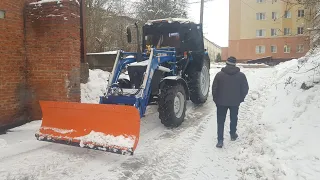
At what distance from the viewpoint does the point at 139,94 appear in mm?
5594

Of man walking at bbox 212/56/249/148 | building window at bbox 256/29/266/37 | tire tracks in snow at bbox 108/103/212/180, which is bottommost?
tire tracks in snow at bbox 108/103/212/180

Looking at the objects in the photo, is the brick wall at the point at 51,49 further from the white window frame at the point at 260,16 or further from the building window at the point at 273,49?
the building window at the point at 273,49

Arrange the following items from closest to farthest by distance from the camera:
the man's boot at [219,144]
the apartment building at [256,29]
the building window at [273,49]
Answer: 1. the man's boot at [219,144]
2. the apartment building at [256,29]
3. the building window at [273,49]

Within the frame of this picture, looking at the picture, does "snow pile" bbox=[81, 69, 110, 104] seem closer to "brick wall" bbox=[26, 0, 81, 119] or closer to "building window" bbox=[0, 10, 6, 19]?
"brick wall" bbox=[26, 0, 81, 119]

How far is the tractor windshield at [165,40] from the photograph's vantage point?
7.83 metres

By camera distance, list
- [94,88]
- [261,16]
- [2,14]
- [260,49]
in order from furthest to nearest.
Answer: [260,49] → [261,16] → [94,88] → [2,14]

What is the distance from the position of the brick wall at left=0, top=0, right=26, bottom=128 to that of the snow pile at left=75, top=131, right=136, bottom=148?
2777 mm

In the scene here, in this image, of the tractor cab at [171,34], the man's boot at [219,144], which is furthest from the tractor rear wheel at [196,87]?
the man's boot at [219,144]

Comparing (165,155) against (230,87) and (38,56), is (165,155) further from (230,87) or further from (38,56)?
(38,56)

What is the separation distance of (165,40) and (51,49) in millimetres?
2934

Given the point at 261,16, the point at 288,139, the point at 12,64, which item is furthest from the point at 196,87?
the point at 261,16

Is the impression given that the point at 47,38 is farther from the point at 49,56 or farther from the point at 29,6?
the point at 29,6

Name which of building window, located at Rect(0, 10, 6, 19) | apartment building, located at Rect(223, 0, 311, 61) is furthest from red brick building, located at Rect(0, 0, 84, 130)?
apartment building, located at Rect(223, 0, 311, 61)

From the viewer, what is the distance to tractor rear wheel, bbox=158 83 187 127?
6.00 metres
